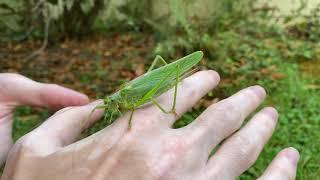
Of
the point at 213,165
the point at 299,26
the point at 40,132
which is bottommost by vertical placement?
the point at 299,26

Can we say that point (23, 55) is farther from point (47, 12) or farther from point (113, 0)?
point (113, 0)

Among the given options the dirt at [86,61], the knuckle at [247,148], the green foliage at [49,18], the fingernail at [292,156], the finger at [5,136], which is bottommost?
the dirt at [86,61]

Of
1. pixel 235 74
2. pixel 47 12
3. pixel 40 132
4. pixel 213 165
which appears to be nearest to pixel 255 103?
pixel 213 165

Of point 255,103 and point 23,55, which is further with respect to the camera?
point 23,55

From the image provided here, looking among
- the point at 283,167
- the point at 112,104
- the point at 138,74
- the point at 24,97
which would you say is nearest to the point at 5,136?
the point at 24,97

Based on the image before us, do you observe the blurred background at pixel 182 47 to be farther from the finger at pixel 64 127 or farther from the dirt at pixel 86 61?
the finger at pixel 64 127

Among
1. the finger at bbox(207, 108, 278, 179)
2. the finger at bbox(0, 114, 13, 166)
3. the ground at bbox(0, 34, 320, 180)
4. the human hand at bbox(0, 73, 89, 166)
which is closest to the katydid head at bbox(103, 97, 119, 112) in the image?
the human hand at bbox(0, 73, 89, 166)

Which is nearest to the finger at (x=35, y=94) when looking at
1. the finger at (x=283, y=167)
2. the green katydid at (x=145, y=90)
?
the green katydid at (x=145, y=90)
